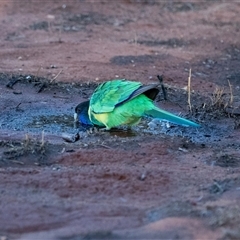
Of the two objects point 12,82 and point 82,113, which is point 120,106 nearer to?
point 82,113

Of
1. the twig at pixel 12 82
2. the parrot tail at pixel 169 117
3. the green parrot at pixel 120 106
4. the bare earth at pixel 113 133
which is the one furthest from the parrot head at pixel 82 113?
the twig at pixel 12 82

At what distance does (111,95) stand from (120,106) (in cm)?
14

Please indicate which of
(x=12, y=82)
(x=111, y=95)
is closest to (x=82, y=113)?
(x=111, y=95)

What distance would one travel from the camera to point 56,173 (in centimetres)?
528

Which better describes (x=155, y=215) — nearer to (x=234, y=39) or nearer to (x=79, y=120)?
(x=79, y=120)

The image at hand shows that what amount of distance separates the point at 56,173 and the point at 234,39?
753 cm

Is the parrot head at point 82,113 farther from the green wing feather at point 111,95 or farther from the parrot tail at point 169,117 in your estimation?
the parrot tail at point 169,117

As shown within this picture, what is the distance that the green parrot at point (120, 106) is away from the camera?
6.87 m

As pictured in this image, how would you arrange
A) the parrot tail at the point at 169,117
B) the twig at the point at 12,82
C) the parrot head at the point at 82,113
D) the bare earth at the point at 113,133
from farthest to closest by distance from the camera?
the twig at the point at 12,82, the parrot head at the point at 82,113, the parrot tail at the point at 169,117, the bare earth at the point at 113,133

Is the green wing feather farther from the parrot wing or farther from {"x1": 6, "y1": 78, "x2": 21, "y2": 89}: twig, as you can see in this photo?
{"x1": 6, "y1": 78, "x2": 21, "y2": 89}: twig

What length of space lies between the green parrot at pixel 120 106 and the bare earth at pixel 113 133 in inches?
6.0

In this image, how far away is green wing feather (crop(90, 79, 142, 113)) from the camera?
22.8 ft

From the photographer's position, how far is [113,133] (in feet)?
23.1

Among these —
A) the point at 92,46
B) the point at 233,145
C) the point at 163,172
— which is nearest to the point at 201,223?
the point at 163,172
